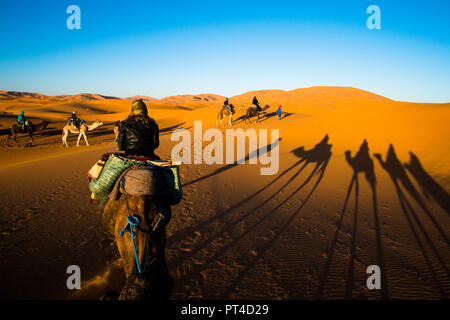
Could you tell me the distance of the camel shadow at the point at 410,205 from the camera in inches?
174

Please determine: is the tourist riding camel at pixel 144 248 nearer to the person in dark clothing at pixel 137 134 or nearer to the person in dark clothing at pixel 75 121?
the person in dark clothing at pixel 137 134

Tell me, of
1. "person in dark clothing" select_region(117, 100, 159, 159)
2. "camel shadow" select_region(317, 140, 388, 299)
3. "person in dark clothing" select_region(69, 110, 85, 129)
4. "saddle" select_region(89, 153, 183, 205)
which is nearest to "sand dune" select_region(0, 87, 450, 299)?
"camel shadow" select_region(317, 140, 388, 299)

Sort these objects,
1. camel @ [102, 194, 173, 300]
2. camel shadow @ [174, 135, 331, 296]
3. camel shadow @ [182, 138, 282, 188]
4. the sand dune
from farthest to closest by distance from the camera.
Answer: camel shadow @ [182, 138, 282, 188] < camel shadow @ [174, 135, 331, 296] < the sand dune < camel @ [102, 194, 173, 300]

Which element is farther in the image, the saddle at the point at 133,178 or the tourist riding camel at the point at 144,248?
the saddle at the point at 133,178

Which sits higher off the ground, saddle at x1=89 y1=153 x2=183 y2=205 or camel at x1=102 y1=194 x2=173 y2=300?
saddle at x1=89 y1=153 x2=183 y2=205

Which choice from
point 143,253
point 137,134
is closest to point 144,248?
point 143,253

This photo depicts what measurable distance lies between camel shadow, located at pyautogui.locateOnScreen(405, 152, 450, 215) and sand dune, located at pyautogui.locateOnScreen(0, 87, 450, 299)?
4 cm

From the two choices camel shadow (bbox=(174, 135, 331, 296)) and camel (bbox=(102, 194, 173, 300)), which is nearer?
camel (bbox=(102, 194, 173, 300))

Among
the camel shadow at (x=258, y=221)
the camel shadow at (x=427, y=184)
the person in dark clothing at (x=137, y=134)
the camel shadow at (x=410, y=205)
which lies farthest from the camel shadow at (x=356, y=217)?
the person in dark clothing at (x=137, y=134)

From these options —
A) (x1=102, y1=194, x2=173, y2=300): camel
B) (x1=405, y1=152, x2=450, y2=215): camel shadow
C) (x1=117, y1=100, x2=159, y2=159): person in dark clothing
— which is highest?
(x1=117, y1=100, x2=159, y2=159): person in dark clothing

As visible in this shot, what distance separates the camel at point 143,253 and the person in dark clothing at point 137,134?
860 millimetres

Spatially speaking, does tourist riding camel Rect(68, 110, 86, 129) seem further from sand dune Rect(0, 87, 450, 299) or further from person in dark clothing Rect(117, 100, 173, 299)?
person in dark clothing Rect(117, 100, 173, 299)

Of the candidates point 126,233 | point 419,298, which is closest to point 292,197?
point 419,298

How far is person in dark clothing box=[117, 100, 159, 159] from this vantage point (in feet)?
10.1
